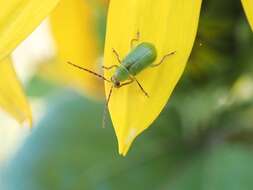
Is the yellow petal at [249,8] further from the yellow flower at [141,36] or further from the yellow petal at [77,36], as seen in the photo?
the yellow petal at [77,36]

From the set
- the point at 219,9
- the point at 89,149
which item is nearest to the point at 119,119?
the point at 219,9

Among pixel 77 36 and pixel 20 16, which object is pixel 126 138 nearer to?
pixel 20 16

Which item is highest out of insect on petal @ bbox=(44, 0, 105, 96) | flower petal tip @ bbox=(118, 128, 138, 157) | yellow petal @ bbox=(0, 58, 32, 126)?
yellow petal @ bbox=(0, 58, 32, 126)

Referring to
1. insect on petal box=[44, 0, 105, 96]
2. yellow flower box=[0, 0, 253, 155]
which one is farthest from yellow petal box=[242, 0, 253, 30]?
insect on petal box=[44, 0, 105, 96]

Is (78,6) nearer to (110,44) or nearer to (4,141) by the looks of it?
(110,44)

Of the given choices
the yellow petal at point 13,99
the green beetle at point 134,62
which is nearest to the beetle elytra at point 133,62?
the green beetle at point 134,62

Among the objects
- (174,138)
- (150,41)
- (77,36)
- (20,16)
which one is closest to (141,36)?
(150,41)

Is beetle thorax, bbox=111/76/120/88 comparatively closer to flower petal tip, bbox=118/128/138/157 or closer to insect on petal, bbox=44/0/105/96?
flower petal tip, bbox=118/128/138/157
